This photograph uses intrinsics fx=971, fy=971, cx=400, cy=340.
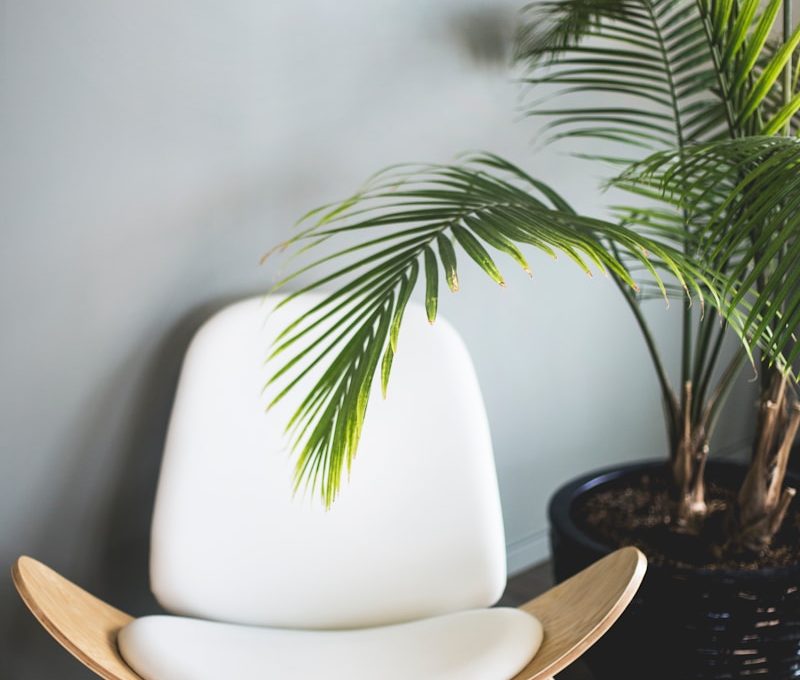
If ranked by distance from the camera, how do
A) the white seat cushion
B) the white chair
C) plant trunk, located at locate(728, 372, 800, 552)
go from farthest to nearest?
plant trunk, located at locate(728, 372, 800, 552), the white chair, the white seat cushion

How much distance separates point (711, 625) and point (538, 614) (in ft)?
1.18

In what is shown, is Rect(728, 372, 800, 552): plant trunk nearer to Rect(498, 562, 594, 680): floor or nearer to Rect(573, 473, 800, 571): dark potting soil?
Rect(573, 473, 800, 571): dark potting soil

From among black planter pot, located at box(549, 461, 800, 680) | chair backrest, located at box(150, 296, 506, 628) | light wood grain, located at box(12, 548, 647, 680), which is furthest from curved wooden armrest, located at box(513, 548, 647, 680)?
black planter pot, located at box(549, 461, 800, 680)

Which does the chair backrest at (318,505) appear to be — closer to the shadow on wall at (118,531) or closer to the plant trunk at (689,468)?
the shadow on wall at (118,531)

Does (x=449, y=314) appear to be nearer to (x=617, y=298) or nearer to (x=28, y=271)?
(x=617, y=298)

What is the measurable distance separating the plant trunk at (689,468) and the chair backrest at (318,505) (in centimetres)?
42

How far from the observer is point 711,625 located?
5.20ft

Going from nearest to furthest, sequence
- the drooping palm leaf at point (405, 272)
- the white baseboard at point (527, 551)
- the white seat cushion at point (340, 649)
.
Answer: the drooping palm leaf at point (405, 272) → the white seat cushion at point (340, 649) → the white baseboard at point (527, 551)

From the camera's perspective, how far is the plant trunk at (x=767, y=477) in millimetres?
1674

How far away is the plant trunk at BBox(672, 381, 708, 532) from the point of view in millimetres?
1746

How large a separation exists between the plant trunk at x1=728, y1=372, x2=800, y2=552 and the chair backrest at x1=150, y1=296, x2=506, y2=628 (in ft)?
1.62


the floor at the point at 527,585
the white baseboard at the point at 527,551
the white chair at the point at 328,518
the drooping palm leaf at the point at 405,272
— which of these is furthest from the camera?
the white baseboard at the point at 527,551

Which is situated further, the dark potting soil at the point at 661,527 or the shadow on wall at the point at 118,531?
the dark potting soil at the point at 661,527

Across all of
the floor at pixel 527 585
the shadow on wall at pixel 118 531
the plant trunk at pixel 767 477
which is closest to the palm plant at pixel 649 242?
the plant trunk at pixel 767 477
